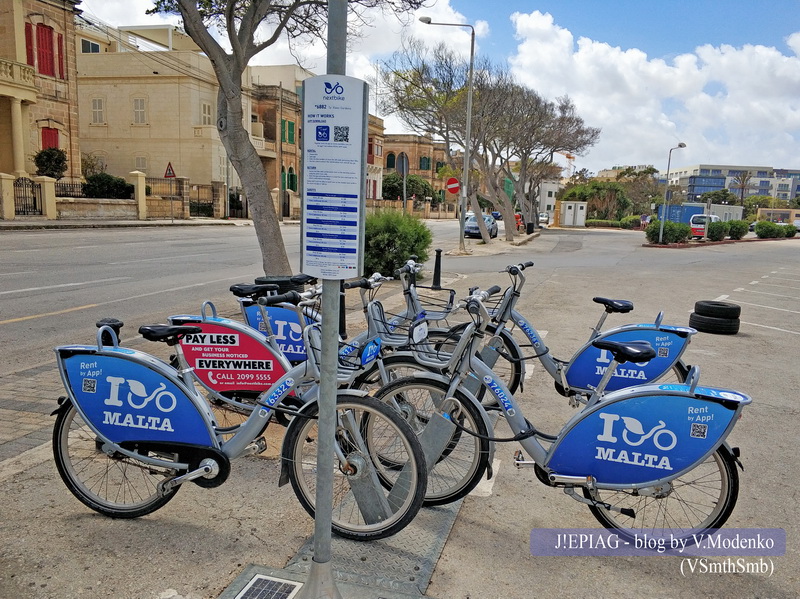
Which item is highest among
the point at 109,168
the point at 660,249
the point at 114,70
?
the point at 114,70

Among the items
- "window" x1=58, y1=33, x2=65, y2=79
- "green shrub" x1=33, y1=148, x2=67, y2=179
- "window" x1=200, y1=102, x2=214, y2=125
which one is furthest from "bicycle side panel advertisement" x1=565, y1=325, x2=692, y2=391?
"window" x1=200, y1=102, x2=214, y2=125

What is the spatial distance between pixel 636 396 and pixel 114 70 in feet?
159

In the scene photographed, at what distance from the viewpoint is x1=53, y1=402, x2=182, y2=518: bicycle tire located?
11.3 ft

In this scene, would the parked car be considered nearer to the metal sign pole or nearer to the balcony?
the balcony

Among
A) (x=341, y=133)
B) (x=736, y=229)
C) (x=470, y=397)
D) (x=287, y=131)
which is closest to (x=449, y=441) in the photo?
(x=470, y=397)

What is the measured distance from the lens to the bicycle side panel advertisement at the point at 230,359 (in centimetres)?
436

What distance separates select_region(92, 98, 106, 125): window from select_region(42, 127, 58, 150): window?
9.89 meters

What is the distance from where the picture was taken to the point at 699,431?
122 inches

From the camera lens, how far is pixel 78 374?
133 inches

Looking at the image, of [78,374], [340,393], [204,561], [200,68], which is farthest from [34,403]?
[200,68]

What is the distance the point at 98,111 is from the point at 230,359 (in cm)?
4685

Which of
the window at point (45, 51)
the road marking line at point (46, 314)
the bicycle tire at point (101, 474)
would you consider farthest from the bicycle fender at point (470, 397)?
the window at point (45, 51)

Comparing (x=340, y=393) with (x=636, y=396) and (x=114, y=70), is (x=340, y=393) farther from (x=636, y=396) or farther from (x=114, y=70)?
(x=114, y=70)

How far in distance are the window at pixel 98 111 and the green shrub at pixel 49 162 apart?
12.8m
